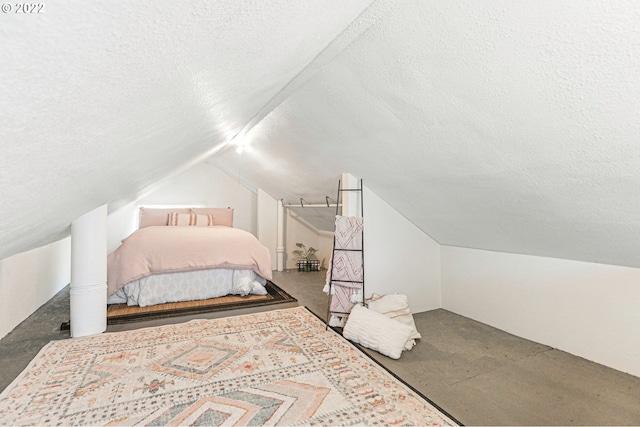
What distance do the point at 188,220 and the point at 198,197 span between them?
0.81 meters

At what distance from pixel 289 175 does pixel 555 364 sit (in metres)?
3.17

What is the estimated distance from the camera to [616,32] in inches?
39.6

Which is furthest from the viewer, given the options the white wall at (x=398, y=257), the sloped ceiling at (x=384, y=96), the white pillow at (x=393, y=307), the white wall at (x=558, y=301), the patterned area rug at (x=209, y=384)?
the white wall at (x=398, y=257)

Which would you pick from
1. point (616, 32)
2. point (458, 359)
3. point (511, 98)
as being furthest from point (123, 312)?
point (616, 32)

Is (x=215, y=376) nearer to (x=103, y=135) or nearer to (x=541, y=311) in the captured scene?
(x=103, y=135)

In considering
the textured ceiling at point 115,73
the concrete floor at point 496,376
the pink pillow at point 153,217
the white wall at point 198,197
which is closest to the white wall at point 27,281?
the concrete floor at point 496,376

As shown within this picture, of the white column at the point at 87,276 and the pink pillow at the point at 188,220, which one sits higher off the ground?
the pink pillow at the point at 188,220

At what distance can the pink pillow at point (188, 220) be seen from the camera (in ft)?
16.4

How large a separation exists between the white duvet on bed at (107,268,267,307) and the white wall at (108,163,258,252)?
2.33m

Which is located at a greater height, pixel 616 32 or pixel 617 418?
pixel 616 32

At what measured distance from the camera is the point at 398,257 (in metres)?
3.24

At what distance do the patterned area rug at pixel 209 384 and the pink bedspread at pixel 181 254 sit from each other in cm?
86

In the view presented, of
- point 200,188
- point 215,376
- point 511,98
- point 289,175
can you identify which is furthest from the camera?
point 200,188

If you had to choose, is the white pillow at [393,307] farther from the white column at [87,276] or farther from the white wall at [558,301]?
the white column at [87,276]
